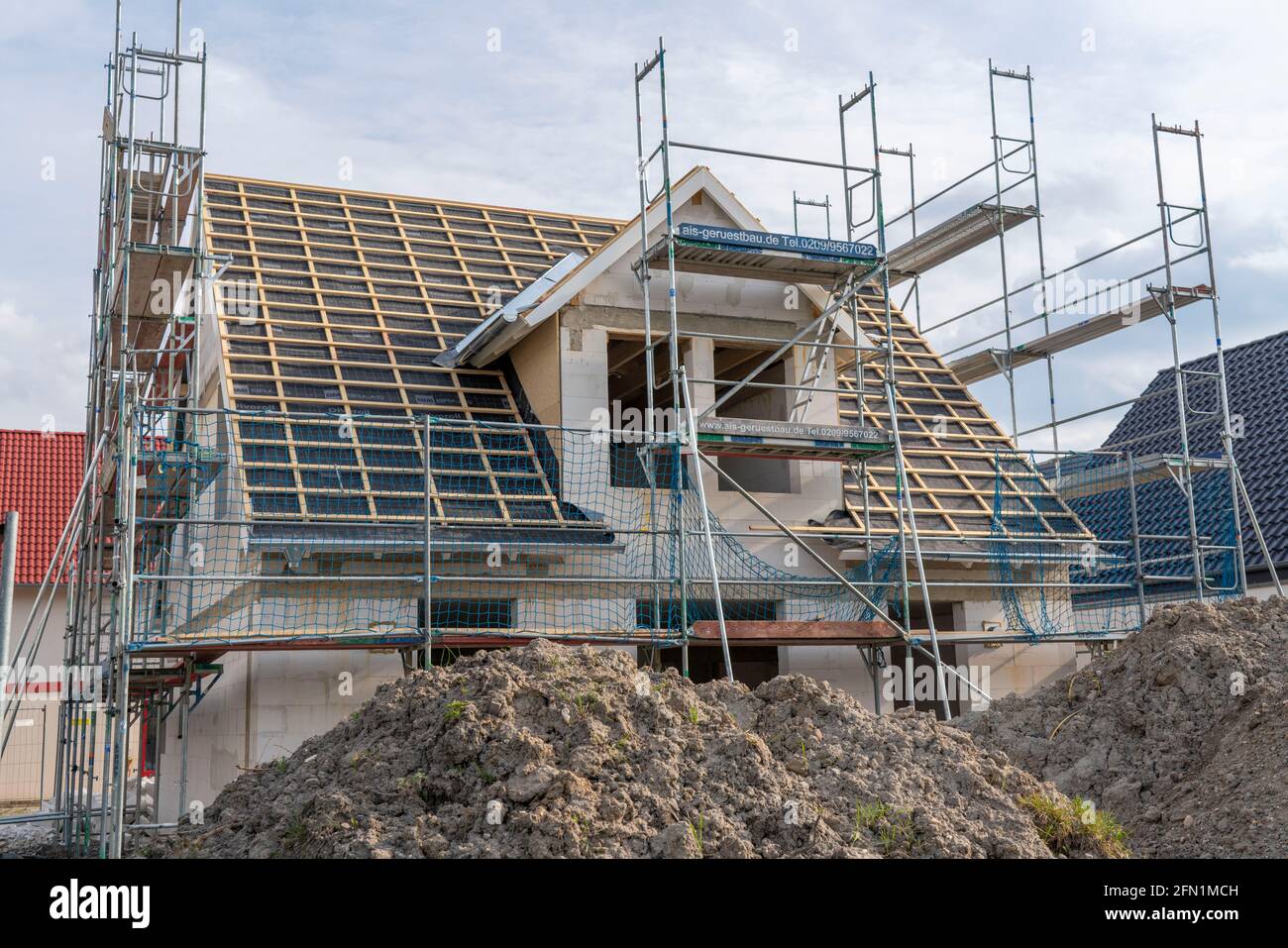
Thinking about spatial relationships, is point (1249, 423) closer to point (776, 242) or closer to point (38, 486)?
point (776, 242)

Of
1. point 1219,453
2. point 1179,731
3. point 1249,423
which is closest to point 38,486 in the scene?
point 1219,453

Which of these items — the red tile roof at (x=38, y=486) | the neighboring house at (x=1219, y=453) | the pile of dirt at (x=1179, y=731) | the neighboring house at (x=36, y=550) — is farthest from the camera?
the red tile roof at (x=38, y=486)

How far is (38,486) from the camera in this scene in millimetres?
22766

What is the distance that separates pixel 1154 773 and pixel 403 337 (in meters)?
8.55

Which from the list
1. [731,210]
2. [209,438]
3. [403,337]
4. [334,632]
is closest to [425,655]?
[334,632]

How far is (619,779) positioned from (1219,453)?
54.5 ft

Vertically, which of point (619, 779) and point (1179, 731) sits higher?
point (1179, 731)

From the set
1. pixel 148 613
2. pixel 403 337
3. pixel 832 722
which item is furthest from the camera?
pixel 403 337

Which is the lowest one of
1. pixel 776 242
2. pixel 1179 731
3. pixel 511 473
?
pixel 1179 731

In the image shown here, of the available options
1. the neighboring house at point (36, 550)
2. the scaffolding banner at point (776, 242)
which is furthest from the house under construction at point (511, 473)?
the neighboring house at point (36, 550)

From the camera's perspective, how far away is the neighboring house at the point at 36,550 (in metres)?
19.6

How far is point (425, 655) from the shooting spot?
905cm

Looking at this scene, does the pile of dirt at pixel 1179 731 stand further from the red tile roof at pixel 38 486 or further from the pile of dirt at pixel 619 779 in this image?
the red tile roof at pixel 38 486
